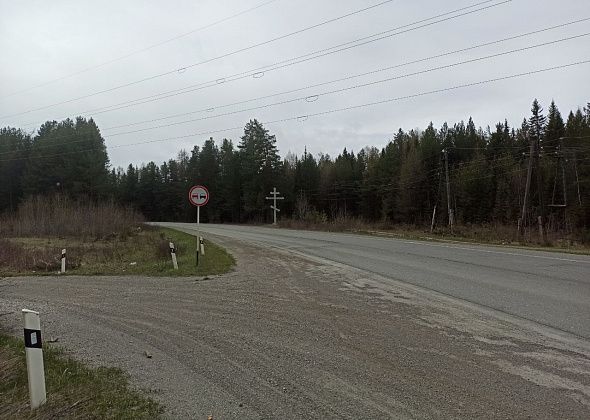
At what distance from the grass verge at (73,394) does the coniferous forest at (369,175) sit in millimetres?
47375

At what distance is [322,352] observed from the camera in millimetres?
6082

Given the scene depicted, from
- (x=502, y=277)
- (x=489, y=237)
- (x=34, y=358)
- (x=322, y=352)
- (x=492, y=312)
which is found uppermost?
(x=34, y=358)

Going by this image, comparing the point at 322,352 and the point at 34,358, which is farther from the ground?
the point at 34,358

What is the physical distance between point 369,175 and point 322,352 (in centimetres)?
8152

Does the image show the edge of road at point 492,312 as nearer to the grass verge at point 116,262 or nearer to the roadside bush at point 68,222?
the grass verge at point 116,262

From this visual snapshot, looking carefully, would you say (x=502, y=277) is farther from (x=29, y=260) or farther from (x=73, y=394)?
(x=29, y=260)

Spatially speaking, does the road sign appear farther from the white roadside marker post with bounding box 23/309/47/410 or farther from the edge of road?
the white roadside marker post with bounding box 23/309/47/410

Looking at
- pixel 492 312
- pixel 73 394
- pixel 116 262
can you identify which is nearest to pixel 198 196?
pixel 116 262

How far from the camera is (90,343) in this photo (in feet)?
22.6

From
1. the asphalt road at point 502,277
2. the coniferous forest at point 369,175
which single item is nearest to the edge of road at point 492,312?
the asphalt road at point 502,277

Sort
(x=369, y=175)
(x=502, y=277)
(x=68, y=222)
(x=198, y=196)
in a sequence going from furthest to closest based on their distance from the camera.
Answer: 1. (x=369, y=175)
2. (x=68, y=222)
3. (x=198, y=196)
4. (x=502, y=277)

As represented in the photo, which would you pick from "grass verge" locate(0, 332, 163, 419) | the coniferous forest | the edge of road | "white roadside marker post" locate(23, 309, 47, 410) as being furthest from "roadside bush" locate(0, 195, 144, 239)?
"white roadside marker post" locate(23, 309, 47, 410)

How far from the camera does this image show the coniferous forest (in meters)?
64.4

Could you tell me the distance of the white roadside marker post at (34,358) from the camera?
4.31 metres
